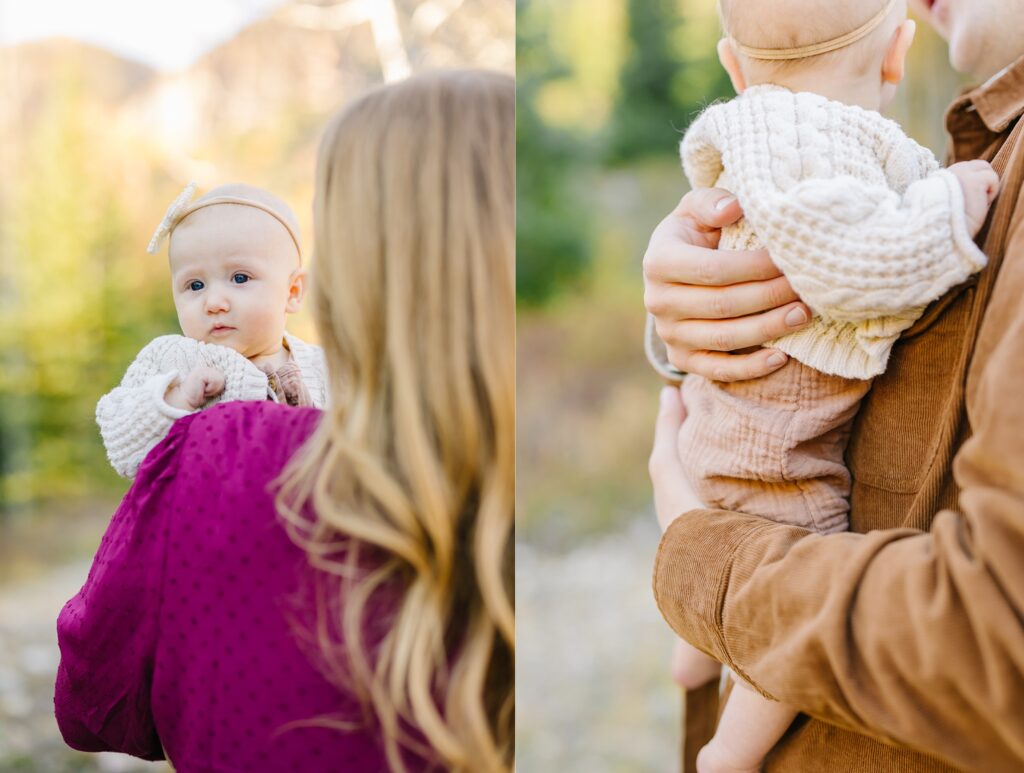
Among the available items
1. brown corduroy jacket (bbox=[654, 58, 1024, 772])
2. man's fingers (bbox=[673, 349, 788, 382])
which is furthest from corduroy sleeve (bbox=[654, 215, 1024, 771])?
man's fingers (bbox=[673, 349, 788, 382])

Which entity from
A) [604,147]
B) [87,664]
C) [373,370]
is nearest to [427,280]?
[373,370]

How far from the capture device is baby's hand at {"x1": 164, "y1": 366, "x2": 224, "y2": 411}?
1.21 metres

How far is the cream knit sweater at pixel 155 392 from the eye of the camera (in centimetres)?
118

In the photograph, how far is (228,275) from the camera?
4.10ft

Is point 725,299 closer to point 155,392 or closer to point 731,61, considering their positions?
point 731,61

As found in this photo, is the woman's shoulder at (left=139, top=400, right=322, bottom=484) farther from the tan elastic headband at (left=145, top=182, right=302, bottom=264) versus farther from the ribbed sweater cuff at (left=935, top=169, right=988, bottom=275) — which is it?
the ribbed sweater cuff at (left=935, top=169, right=988, bottom=275)

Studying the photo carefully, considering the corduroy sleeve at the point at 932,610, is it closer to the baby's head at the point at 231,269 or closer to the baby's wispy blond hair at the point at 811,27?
the baby's wispy blond hair at the point at 811,27

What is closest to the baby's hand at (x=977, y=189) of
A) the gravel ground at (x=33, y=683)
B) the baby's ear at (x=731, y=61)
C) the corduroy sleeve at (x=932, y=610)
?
the corduroy sleeve at (x=932, y=610)

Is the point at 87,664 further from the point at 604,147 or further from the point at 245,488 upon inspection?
the point at 604,147

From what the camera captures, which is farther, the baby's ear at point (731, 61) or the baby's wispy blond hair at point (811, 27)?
the baby's ear at point (731, 61)

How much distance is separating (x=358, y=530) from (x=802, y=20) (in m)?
0.84

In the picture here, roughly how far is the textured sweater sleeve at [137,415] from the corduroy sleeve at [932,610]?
71 centimetres

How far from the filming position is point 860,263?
1.03 m

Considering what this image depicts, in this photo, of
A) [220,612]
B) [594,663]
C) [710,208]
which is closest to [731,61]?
[710,208]
